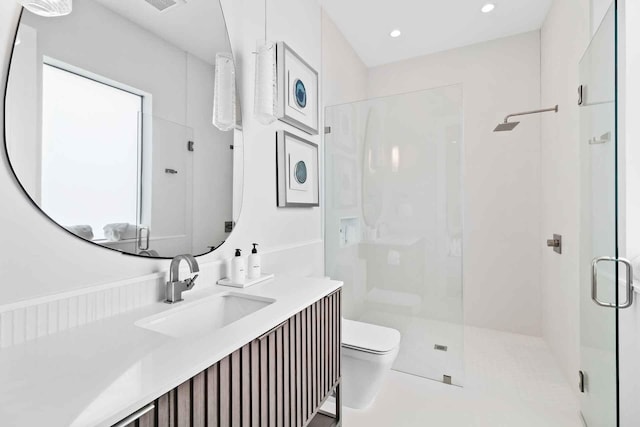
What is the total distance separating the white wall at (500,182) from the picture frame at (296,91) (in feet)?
5.18

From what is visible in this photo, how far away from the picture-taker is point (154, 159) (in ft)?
3.56

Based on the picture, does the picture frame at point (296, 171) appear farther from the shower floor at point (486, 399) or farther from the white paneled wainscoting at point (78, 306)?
the shower floor at point (486, 399)

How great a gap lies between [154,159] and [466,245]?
2786 mm

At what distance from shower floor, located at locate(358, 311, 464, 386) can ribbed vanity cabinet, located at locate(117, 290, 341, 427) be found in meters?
0.90

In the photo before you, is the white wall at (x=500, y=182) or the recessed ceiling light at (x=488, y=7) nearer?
the recessed ceiling light at (x=488, y=7)

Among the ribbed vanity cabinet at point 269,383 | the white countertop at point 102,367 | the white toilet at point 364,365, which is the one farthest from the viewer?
the white toilet at point 364,365

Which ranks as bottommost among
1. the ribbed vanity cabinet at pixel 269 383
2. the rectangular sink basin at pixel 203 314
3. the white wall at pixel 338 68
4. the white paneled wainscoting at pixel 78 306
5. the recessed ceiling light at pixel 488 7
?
the ribbed vanity cabinet at pixel 269 383

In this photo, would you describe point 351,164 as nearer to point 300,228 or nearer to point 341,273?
point 300,228

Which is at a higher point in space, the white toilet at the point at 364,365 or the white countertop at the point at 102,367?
the white countertop at the point at 102,367

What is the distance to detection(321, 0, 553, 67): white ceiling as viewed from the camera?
230 centimetres

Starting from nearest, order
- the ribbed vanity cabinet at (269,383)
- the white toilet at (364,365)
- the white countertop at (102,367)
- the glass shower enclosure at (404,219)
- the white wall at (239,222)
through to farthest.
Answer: the white countertop at (102,367) → the ribbed vanity cabinet at (269,383) → the white wall at (239,222) → the white toilet at (364,365) → the glass shower enclosure at (404,219)

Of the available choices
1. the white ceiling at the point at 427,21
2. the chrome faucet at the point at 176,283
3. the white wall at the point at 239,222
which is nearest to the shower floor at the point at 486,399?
the white wall at the point at 239,222

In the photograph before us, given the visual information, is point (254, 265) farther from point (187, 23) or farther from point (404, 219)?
point (404, 219)

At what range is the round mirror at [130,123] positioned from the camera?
796mm
